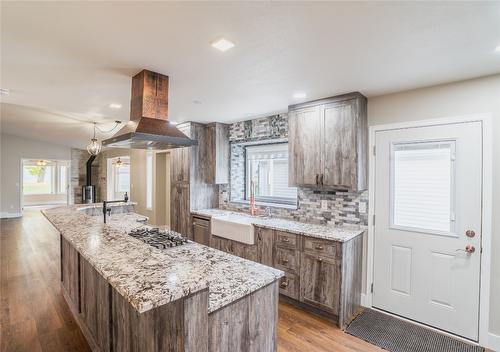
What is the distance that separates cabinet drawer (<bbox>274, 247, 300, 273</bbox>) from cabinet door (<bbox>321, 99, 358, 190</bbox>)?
0.92 metres

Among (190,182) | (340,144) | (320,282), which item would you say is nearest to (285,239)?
(320,282)

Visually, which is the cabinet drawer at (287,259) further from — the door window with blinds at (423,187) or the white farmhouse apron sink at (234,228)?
the door window with blinds at (423,187)

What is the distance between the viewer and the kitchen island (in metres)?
1.05

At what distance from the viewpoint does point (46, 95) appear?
3.07 m

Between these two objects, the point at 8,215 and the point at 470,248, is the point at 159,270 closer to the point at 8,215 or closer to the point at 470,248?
the point at 470,248

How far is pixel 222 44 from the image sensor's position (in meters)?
1.81

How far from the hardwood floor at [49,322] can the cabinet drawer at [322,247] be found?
74cm

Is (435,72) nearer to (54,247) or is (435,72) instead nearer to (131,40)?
(131,40)

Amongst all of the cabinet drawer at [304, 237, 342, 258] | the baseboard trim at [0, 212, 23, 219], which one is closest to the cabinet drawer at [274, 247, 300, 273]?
the cabinet drawer at [304, 237, 342, 258]

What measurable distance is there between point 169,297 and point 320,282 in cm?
222

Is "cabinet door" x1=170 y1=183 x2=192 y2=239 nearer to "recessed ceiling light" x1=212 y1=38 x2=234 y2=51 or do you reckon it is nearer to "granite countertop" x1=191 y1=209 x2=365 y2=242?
"granite countertop" x1=191 y1=209 x2=365 y2=242

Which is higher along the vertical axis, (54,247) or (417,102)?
(417,102)

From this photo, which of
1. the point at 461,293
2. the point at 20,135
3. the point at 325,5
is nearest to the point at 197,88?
the point at 325,5

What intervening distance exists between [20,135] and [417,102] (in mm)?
10961
